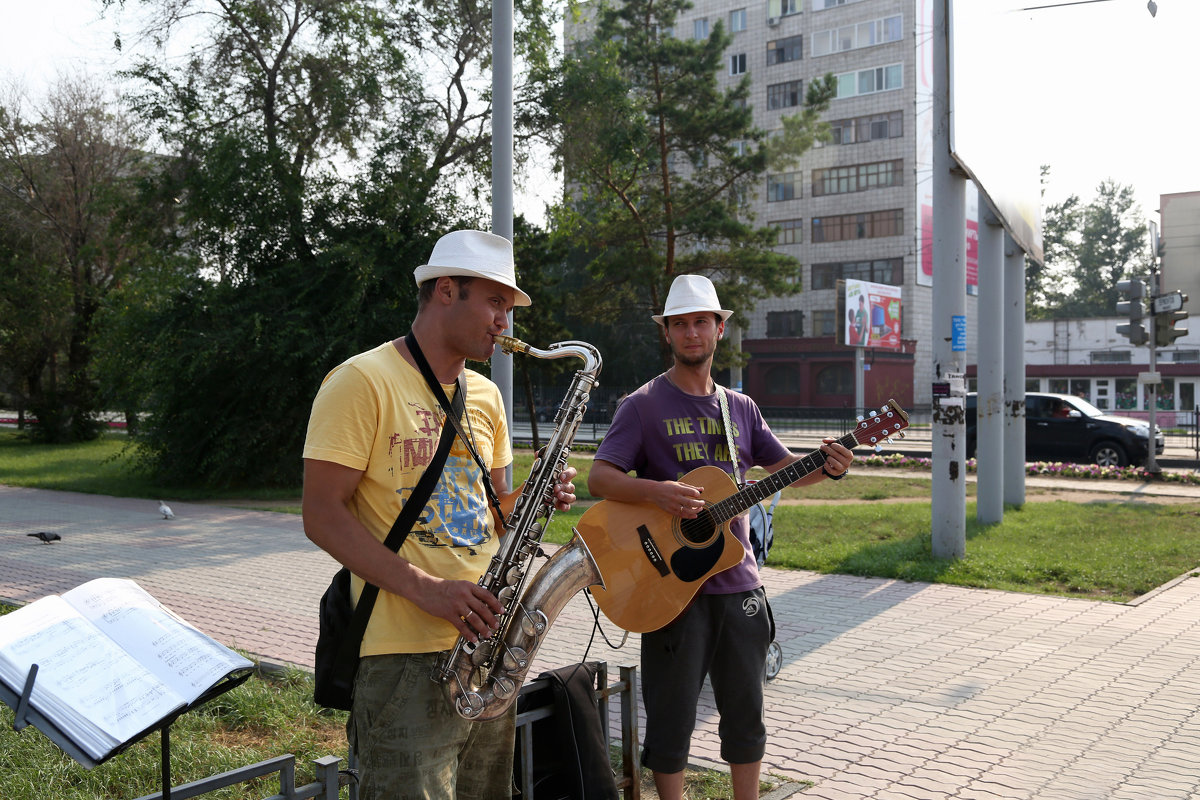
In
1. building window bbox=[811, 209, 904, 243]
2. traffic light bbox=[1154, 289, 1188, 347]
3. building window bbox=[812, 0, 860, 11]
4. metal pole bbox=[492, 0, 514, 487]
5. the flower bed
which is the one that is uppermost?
building window bbox=[812, 0, 860, 11]

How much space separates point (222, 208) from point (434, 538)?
1657cm

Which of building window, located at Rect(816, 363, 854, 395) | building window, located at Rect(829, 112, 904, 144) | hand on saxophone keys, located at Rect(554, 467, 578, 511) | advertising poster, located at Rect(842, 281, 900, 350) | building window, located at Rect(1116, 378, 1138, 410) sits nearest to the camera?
hand on saxophone keys, located at Rect(554, 467, 578, 511)

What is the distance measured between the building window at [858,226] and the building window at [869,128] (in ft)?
14.2

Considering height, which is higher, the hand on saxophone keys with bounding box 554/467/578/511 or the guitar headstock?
the guitar headstock

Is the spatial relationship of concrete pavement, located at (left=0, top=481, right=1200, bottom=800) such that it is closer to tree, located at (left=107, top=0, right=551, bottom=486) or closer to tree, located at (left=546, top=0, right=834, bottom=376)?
tree, located at (left=107, top=0, right=551, bottom=486)

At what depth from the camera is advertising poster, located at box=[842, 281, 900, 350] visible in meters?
47.1

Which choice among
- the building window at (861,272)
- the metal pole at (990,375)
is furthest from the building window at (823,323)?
the metal pole at (990,375)

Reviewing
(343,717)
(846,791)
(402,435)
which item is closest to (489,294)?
(402,435)

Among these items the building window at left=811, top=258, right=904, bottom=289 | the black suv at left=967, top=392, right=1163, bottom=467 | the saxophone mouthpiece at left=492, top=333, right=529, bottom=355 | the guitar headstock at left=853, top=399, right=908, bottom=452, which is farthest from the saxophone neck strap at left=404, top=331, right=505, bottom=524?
the building window at left=811, top=258, right=904, bottom=289

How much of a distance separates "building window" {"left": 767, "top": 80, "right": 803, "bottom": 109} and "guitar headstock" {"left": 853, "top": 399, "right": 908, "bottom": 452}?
58.2 metres

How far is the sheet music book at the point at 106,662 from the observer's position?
2020 mm

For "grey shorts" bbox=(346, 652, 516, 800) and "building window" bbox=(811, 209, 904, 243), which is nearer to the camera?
"grey shorts" bbox=(346, 652, 516, 800)

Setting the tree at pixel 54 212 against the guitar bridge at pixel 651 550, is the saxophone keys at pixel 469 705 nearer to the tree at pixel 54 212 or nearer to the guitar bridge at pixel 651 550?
the guitar bridge at pixel 651 550

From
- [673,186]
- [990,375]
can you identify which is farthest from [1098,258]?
[990,375]
